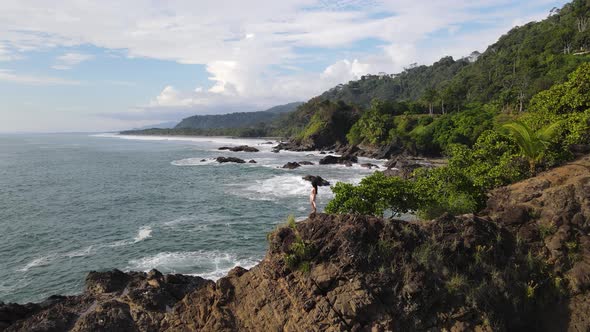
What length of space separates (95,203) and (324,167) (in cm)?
3883

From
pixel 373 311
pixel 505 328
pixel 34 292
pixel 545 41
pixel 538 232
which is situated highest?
pixel 545 41

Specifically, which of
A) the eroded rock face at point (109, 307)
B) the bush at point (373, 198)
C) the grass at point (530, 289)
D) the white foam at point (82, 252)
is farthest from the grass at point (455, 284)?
the white foam at point (82, 252)

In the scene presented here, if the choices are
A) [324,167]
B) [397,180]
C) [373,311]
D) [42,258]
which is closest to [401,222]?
[373,311]

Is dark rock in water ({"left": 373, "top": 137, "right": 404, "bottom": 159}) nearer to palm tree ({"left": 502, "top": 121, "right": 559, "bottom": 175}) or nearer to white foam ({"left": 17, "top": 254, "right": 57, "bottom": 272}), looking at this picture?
palm tree ({"left": 502, "top": 121, "right": 559, "bottom": 175})

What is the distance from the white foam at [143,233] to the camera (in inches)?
1235

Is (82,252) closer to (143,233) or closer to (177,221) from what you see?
(143,233)

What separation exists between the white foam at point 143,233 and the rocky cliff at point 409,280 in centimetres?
1743

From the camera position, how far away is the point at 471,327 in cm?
1148

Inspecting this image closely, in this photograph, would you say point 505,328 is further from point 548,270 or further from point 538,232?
point 538,232

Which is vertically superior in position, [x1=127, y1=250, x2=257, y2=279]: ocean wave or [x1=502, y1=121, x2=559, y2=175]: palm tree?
[x1=502, y1=121, x2=559, y2=175]: palm tree

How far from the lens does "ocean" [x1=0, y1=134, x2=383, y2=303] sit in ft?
83.8

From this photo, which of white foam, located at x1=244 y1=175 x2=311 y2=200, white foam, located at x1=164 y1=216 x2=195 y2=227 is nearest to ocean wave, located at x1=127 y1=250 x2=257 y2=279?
white foam, located at x1=164 y1=216 x2=195 y2=227

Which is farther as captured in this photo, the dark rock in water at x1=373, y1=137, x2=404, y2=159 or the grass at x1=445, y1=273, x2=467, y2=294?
the dark rock in water at x1=373, y1=137, x2=404, y2=159

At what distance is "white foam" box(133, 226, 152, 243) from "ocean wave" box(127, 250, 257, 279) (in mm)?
4440
